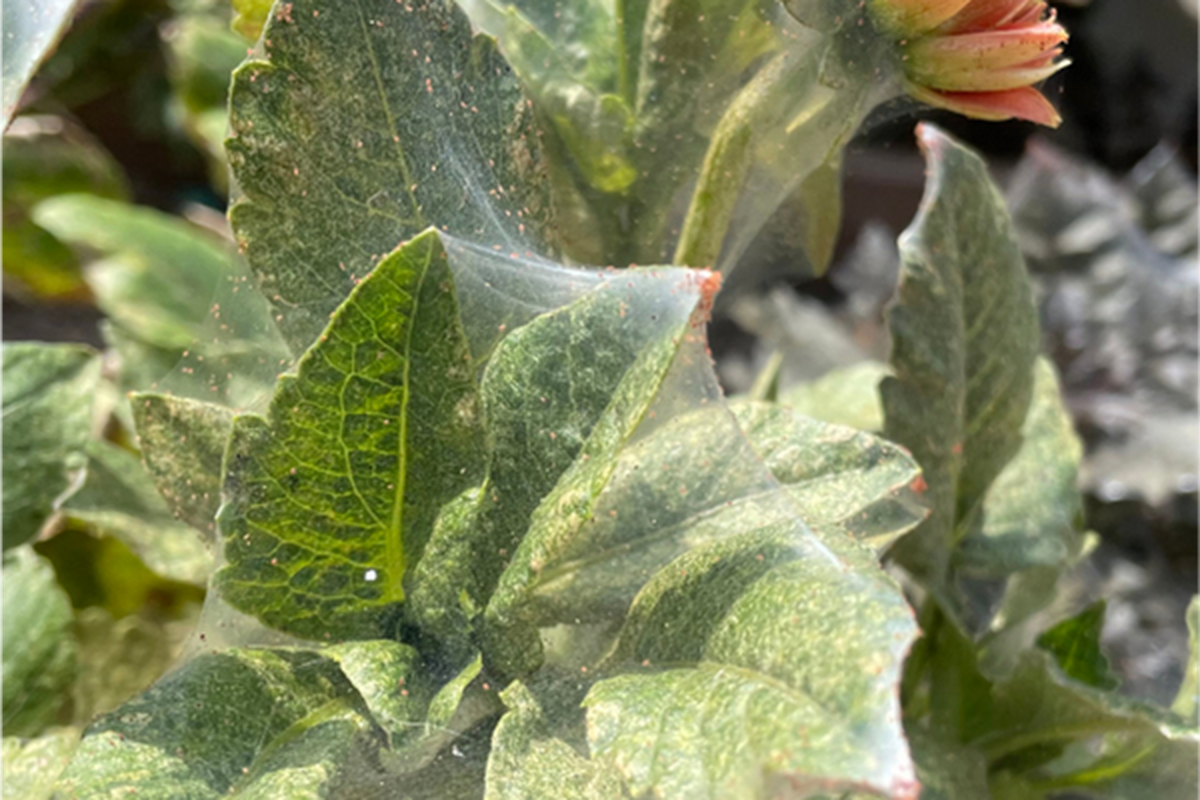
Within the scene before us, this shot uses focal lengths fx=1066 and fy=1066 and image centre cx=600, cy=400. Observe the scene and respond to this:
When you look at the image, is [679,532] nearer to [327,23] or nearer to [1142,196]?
[327,23]

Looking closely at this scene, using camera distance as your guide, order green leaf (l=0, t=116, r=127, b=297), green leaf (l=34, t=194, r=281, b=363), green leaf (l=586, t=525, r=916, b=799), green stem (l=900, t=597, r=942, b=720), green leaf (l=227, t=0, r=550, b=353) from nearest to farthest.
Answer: green leaf (l=586, t=525, r=916, b=799)
green leaf (l=227, t=0, r=550, b=353)
green stem (l=900, t=597, r=942, b=720)
green leaf (l=34, t=194, r=281, b=363)
green leaf (l=0, t=116, r=127, b=297)

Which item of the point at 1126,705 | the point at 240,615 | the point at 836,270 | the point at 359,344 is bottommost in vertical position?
the point at 836,270

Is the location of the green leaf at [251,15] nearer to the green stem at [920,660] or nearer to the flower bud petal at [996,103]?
the flower bud petal at [996,103]

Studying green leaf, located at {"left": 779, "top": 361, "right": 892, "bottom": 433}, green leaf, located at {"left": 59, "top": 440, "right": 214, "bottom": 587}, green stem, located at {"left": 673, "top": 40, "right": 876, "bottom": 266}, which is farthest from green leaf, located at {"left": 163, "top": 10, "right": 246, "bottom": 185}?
green stem, located at {"left": 673, "top": 40, "right": 876, "bottom": 266}

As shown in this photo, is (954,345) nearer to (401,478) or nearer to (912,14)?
(912,14)

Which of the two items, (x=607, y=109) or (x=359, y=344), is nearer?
(x=359, y=344)

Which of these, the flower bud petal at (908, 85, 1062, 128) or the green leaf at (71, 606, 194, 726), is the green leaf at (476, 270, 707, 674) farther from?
the green leaf at (71, 606, 194, 726)

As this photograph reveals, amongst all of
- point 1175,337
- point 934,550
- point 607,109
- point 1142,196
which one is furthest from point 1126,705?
point 1142,196
